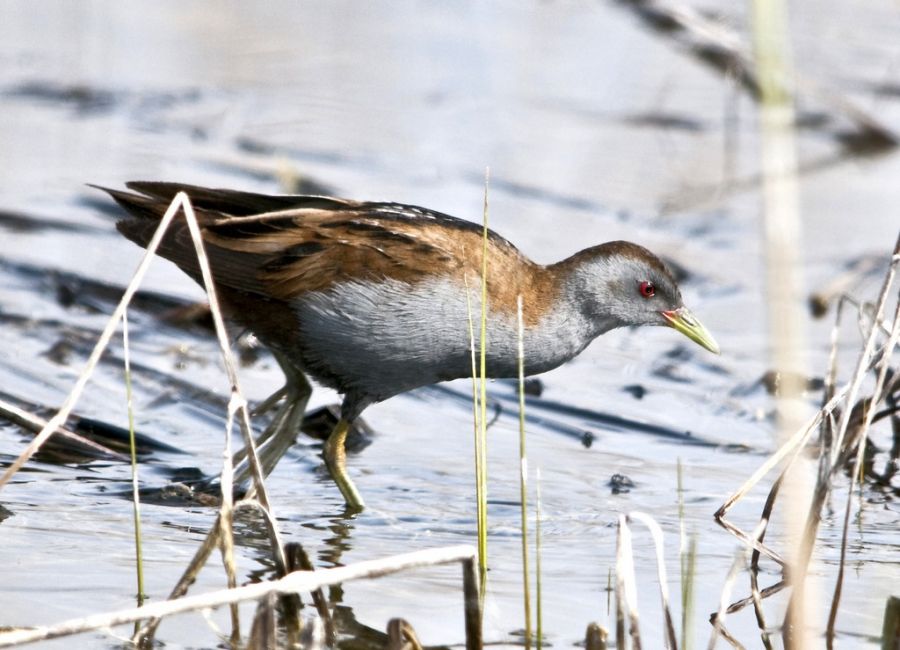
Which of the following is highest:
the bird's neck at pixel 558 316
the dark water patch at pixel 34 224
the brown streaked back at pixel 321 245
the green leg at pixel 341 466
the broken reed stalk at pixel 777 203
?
the dark water patch at pixel 34 224

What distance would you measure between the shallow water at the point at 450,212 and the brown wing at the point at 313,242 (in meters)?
0.64

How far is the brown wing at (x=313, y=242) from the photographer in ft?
14.3

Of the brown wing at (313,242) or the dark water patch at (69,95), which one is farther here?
the dark water patch at (69,95)

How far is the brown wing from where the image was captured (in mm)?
4352

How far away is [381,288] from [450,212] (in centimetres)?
301

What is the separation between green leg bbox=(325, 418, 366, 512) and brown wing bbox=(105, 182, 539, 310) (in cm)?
46

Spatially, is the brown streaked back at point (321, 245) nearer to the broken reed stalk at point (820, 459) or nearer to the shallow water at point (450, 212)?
the shallow water at point (450, 212)

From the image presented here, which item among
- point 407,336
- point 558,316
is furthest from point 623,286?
point 407,336

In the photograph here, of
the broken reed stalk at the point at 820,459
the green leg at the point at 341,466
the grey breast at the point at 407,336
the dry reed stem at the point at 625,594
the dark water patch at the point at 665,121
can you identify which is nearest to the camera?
the dry reed stem at the point at 625,594

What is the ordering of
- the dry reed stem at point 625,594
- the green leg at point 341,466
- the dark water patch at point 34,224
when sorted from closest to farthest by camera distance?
the dry reed stem at point 625,594
the green leg at point 341,466
the dark water patch at point 34,224

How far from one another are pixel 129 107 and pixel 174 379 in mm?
3799

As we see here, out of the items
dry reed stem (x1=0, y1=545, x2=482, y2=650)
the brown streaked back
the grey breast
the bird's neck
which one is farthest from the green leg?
dry reed stem (x1=0, y1=545, x2=482, y2=650)

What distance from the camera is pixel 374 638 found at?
11.1 ft

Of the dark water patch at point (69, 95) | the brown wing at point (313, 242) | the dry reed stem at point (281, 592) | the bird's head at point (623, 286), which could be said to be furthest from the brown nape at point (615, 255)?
the dark water patch at point (69, 95)
